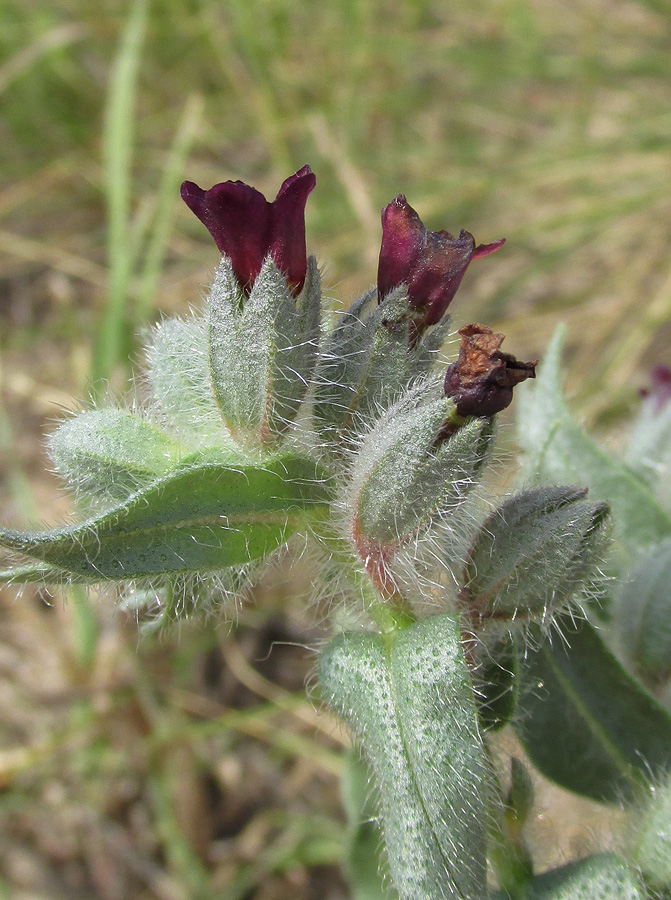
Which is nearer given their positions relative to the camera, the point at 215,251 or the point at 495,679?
the point at 495,679

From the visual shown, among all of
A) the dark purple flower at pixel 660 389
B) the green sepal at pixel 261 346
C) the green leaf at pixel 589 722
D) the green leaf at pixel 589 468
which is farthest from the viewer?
the dark purple flower at pixel 660 389

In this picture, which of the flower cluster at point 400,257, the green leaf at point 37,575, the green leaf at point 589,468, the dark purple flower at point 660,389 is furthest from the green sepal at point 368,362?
the dark purple flower at point 660,389

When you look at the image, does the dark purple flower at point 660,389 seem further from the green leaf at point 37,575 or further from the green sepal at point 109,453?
the green leaf at point 37,575

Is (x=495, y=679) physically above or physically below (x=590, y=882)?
above

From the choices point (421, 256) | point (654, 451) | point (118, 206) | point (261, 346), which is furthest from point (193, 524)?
point (118, 206)

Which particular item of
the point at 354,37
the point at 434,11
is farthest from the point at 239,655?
the point at 434,11

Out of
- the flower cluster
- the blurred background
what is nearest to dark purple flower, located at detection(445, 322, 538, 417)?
the flower cluster

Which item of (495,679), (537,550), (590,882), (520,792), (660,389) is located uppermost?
(660,389)

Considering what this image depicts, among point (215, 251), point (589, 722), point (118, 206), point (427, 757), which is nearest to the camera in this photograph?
point (427, 757)

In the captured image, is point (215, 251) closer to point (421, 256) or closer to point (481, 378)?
point (421, 256)
